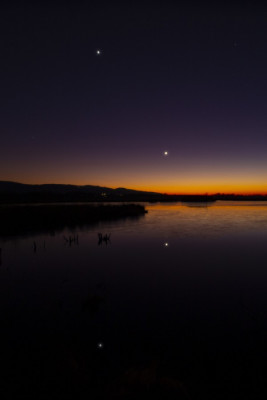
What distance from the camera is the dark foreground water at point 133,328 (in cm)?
567

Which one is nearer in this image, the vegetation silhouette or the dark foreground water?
the dark foreground water

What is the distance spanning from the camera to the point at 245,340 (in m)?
7.89

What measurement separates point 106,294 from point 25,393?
273 inches

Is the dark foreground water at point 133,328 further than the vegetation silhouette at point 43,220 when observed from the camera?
No

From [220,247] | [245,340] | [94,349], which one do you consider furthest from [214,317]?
[220,247]

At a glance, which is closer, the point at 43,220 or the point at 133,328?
the point at 133,328

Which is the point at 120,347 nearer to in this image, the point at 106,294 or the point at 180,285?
the point at 106,294

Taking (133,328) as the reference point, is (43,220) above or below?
above

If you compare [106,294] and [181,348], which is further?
[106,294]

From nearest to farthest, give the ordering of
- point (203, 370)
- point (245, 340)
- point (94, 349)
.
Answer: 1. point (203, 370)
2. point (94, 349)
3. point (245, 340)

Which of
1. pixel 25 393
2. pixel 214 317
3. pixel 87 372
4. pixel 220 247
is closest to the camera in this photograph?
pixel 25 393

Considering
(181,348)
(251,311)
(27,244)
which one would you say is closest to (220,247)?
(251,311)

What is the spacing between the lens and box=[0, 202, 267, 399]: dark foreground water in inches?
223

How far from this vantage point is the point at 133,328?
8758mm
